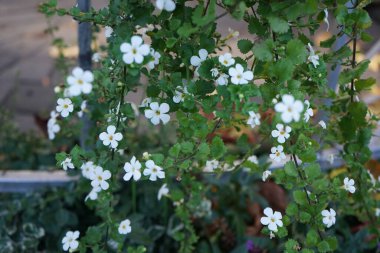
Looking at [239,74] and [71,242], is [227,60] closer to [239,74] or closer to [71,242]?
[239,74]

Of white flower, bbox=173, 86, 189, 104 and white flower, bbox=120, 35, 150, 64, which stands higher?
white flower, bbox=120, 35, 150, 64

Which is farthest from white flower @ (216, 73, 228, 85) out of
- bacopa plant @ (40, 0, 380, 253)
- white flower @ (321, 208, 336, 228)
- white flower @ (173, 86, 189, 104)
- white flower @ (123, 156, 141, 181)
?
white flower @ (321, 208, 336, 228)

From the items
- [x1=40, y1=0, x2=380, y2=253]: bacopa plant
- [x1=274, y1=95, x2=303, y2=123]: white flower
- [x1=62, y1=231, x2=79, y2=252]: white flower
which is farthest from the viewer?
[x1=62, y1=231, x2=79, y2=252]: white flower

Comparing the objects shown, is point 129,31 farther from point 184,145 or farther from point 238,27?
point 238,27

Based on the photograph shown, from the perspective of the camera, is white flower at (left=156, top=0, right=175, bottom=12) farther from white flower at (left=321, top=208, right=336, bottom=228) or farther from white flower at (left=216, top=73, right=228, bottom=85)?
white flower at (left=321, top=208, right=336, bottom=228)

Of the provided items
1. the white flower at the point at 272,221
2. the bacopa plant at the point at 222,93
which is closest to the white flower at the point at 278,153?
the bacopa plant at the point at 222,93

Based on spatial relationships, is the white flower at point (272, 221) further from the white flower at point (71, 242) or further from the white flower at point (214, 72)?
the white flower at point (71, 242)
